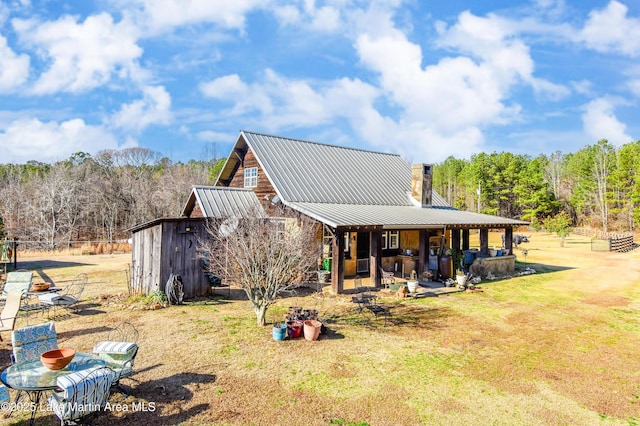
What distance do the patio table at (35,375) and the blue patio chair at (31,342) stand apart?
0.14m

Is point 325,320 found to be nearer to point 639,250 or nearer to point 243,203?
point 243,203

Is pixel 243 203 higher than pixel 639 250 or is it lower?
higher

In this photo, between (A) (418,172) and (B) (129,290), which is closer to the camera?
(B) (129,290)

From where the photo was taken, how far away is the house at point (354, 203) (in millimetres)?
15125

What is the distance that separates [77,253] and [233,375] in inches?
994

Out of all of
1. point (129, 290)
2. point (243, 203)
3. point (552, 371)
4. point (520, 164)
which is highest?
point (520, 164)

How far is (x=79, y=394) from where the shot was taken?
4.80m

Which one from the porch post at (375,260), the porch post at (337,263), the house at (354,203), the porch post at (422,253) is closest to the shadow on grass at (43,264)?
the house at (354,203)

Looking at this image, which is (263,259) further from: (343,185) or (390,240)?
(343,185)

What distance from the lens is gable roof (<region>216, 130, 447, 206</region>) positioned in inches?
723

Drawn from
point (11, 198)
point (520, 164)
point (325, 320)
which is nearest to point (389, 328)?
point (325, 320)

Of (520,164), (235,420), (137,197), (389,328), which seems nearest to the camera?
(235,420)

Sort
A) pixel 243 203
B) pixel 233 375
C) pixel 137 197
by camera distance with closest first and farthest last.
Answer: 1. pixel 233 375
2. pixel 243 203
3. pixel 137 197

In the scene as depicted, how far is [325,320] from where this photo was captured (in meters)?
10.7
